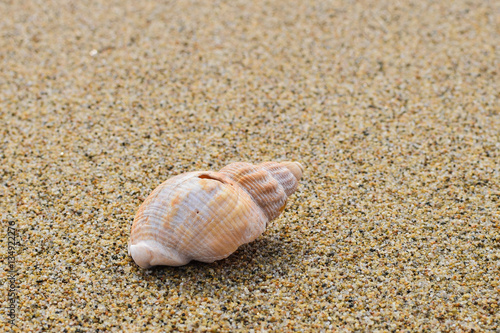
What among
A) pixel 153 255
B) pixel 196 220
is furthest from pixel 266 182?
pixel 153 255

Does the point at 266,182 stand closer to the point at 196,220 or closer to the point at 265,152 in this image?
the point at 196,220

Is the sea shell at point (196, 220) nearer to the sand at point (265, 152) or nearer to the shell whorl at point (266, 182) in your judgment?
the shell whorl at point (266, 182)

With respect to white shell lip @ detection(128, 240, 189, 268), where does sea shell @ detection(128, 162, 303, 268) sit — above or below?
above

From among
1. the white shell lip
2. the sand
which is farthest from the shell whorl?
the white shell lip

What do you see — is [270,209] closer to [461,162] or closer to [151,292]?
[151,292]

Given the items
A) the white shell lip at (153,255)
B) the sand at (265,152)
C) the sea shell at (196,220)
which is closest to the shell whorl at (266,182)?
the sea shell at (196,220)

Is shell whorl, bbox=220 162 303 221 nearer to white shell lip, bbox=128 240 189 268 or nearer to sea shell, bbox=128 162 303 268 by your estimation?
sea shell, bbox=128 162 303 268

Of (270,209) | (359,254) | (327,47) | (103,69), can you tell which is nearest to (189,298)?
(270,209)
